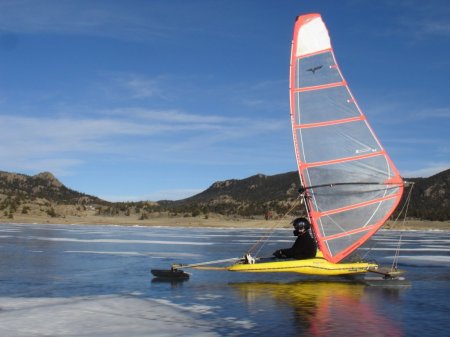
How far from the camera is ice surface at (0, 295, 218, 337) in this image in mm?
7996

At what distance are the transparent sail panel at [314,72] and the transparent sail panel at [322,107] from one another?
34cm

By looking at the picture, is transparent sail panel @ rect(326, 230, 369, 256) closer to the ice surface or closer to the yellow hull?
Result: the yellow hull

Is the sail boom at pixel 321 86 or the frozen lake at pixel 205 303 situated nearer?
the frozen lake at pixel 205 303

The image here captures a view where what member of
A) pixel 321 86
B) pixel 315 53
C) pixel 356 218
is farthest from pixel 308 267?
pixel 315 53

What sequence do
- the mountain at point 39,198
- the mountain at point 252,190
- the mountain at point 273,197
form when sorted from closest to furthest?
the mountain at point 39,198
the mountain at point 273,197
the mountain at point 252,190

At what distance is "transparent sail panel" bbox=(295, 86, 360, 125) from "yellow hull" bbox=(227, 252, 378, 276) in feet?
11.3

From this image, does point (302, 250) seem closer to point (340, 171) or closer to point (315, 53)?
point (340, 171)

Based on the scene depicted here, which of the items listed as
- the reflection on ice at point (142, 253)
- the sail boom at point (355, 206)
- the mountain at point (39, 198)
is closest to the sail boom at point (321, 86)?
the sail boom at point (355, 206)

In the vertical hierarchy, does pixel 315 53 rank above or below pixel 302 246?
above

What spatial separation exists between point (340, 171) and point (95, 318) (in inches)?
296

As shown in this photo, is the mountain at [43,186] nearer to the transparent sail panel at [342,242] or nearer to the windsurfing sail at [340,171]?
the windsurfing sail at [340,171]

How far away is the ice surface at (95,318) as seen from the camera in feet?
26.2

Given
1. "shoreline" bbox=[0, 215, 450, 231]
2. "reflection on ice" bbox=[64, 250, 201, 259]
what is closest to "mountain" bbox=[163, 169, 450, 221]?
"shoreline" bbox=[0, 215, 450, 231]

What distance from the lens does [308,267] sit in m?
13.4
